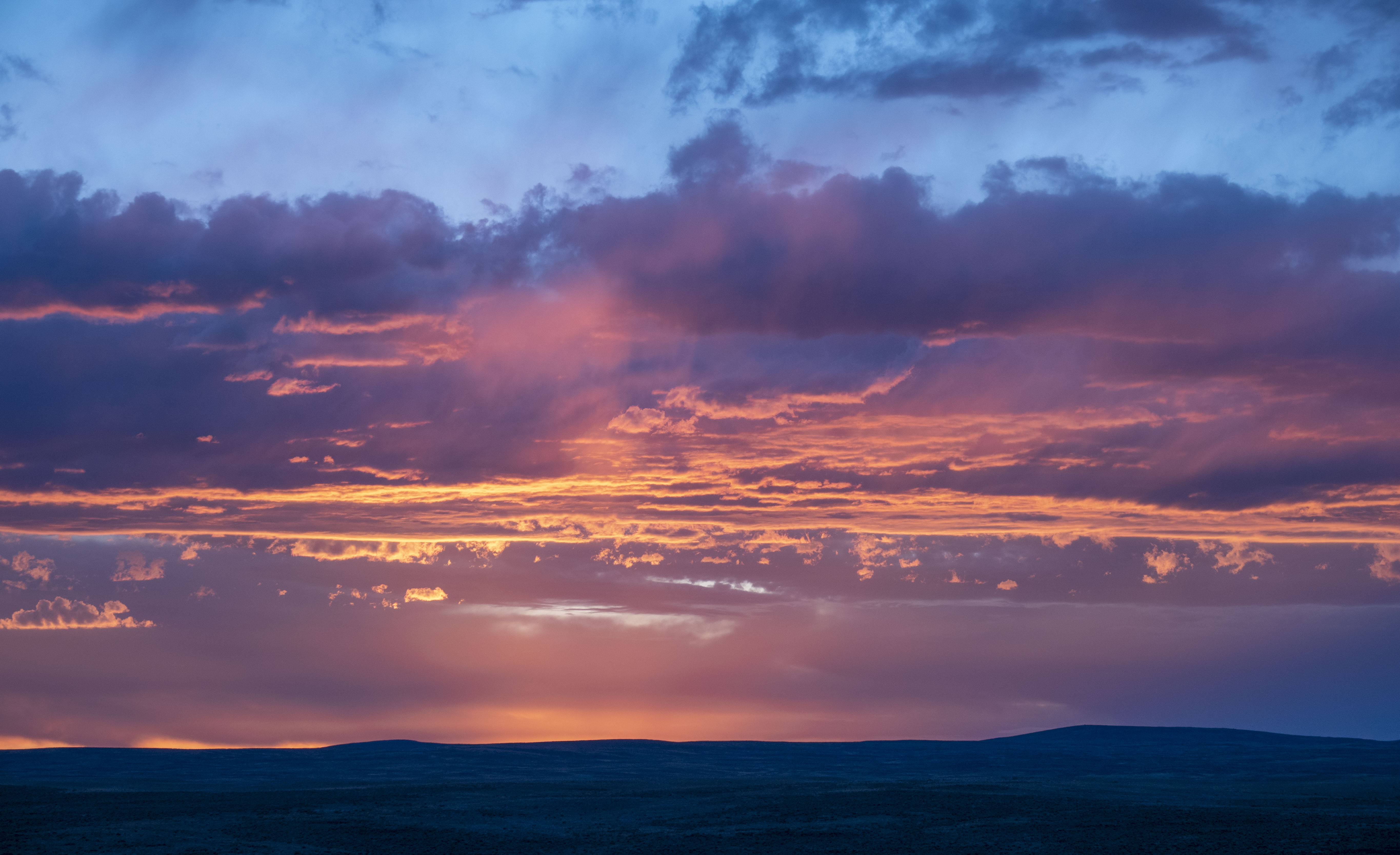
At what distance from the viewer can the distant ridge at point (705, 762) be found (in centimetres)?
10956

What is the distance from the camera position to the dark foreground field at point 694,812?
1927 inches

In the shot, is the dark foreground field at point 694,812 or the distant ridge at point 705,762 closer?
the dark foreground field at point 694,812

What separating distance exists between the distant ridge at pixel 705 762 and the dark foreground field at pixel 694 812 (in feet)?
4.45

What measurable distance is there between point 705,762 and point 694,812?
294 feet

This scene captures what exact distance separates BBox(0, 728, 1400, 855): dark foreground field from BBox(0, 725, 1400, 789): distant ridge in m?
1.35

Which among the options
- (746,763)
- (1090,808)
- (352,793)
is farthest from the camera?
(746,763)

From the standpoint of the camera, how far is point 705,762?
14912 cm

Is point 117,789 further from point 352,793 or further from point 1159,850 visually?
point 1159,850

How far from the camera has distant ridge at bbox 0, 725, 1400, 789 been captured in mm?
109562

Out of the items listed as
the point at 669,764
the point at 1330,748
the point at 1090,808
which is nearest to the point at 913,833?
the point at 1090,808

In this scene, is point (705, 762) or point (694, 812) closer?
point (694, 812)

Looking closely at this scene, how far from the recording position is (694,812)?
204 feet

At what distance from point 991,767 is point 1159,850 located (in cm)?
9715

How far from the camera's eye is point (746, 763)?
148 meters
